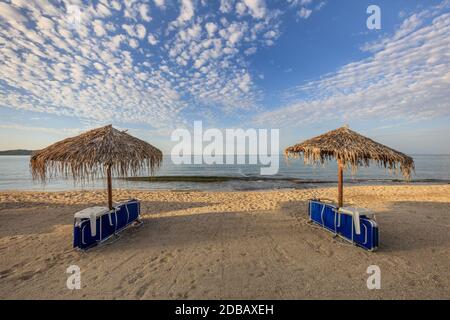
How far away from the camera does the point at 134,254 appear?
4.53 metres

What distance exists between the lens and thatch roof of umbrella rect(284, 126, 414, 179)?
5.43 m

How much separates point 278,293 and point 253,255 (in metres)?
1.32

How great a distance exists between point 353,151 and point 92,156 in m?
6.40

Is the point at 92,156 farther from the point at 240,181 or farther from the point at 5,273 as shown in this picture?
the point at 240,181

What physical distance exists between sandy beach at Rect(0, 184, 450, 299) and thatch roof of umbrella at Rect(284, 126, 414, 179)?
1842 mm

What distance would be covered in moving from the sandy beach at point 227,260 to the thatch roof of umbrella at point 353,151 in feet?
6.04

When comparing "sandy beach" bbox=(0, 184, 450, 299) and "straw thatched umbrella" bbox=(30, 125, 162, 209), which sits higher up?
"straw thatched umbrella" bbox=(30, 125, 162, 209)

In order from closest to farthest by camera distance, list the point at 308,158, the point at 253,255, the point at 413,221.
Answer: the point at 253,255, the point at 308,158, the point at 413,221

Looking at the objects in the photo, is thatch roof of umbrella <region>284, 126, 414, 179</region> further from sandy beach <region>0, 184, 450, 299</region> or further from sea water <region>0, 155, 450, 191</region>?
sea water <region>0, 155, 450, 191</region>

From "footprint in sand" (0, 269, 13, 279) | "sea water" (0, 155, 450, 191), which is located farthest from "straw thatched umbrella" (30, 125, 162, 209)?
"sea water" (0, 155, 450, 191)

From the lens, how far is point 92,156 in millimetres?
5277
